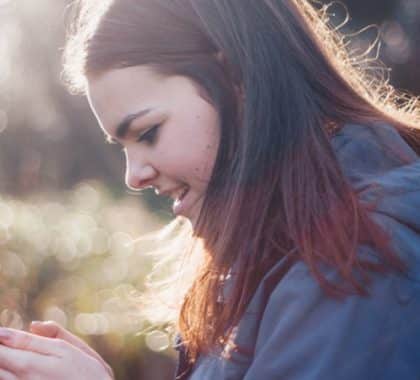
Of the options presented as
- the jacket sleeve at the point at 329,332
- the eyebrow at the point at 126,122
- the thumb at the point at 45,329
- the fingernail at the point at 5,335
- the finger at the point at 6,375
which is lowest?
the thumb at the point at 45,329

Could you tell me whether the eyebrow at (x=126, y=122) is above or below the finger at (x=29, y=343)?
above

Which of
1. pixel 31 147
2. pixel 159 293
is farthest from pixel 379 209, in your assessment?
pixel 31 147

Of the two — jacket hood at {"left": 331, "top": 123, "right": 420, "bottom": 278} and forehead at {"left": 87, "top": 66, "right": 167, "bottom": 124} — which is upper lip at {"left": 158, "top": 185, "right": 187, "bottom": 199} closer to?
forehead at {"left": 87, "top": 66, "right": 167, "bottom": 124}

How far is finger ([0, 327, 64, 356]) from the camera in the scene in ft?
6.26

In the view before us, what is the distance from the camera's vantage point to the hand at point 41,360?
187cm

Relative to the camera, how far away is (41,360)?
1872mm

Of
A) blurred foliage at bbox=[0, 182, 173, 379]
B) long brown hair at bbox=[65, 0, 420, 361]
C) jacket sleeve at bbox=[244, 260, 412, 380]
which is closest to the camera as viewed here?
jacket sleeve at bbox=[244, 260, 412, 380]

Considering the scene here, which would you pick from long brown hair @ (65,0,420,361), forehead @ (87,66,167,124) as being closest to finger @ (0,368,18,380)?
long brown hair @ (65,0,420,361)

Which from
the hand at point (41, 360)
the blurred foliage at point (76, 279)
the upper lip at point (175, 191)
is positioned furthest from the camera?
the blurred foliage at point (76, 279)

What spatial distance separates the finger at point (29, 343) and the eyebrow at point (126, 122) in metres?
0.51

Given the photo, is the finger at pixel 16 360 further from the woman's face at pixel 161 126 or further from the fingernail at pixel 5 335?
the woman's face at pixel 161 126

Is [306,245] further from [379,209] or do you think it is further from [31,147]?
[31,147]

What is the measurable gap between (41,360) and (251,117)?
2.34 feet

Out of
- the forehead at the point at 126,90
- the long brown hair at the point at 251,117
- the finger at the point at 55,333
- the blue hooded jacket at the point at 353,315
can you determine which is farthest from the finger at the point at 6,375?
the forehead at the point at 126,90
